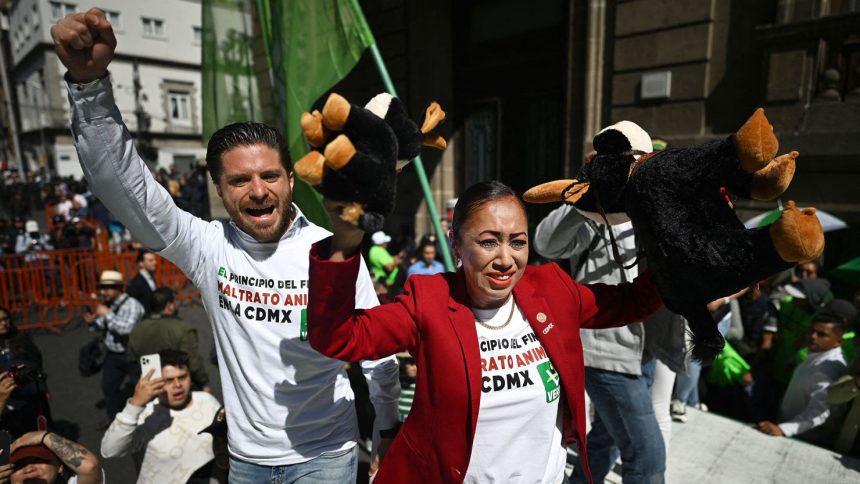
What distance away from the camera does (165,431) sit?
273cm

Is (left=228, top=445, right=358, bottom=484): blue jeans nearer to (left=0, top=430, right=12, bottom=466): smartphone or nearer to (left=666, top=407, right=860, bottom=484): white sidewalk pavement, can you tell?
(left=0, top=430, right=12, bottom=466): smartphone

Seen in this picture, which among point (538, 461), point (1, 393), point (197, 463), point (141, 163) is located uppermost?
point (141, 163)

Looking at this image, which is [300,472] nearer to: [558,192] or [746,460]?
[558,192]

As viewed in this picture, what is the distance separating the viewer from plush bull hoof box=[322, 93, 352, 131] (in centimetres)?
102

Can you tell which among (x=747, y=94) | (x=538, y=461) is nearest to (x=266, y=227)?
(x=538, y=461)

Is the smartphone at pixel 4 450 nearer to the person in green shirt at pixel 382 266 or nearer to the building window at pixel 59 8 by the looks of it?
the person in green shirt at pixel 382 266

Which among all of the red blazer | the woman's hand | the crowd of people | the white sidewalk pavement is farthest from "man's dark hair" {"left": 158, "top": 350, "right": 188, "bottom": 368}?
the white sidewalk pavement

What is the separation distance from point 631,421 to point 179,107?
1702 inches

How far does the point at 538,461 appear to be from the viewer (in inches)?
60.7

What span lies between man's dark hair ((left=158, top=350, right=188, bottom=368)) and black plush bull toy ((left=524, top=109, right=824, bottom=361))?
263 centimetres

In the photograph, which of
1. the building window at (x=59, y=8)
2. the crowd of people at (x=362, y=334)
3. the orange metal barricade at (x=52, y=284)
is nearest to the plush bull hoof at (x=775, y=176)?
the crowd of people at (x=362, y=334)

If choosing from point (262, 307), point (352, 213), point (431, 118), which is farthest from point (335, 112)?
point (262, 307)

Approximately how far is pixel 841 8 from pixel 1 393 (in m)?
8.00

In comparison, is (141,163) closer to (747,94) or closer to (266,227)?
(266,227)
